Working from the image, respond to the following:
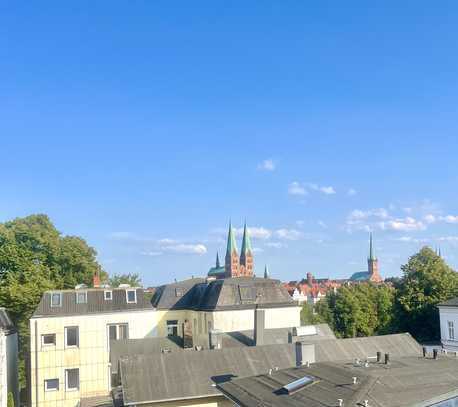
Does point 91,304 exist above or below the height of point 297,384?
above

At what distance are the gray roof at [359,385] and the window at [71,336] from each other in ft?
71.3

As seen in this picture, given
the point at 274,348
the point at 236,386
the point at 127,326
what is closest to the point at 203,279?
the point at 127,326

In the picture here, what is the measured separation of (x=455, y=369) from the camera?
48.1 ft

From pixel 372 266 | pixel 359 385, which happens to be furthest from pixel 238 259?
pixel 359 385

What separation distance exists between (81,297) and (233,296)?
485 inches

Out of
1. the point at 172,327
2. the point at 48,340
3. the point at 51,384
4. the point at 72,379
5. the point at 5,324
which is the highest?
the point at 5,324

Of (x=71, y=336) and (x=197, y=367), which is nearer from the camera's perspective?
(x=197, y=367)

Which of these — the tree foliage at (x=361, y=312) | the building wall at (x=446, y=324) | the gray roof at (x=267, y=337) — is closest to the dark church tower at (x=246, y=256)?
the tree foliage at (x=361, y=312)

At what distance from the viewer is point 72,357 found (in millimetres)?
34875

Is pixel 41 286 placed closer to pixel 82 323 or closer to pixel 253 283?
pixel 82 323

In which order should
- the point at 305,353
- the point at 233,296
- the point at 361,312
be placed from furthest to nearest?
1. the point at 361,312
2. the point at 233,296
3. the point at 305,353

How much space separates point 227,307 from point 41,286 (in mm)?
15453

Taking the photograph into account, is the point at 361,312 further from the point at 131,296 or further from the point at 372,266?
the point at 372,266

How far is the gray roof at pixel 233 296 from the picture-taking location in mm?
40625
